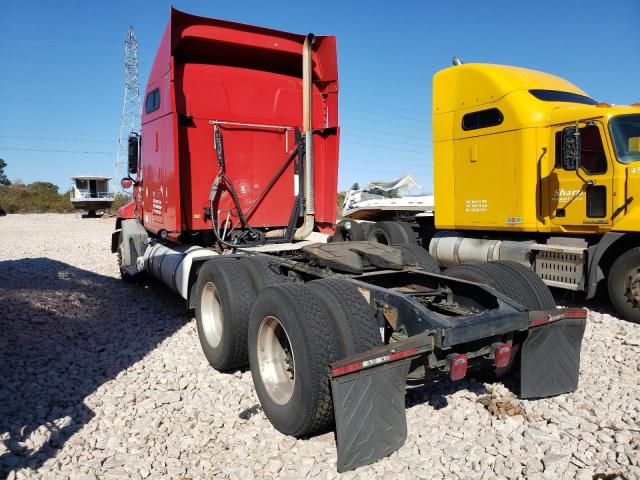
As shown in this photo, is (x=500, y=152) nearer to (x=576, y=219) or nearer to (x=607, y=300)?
(x=576, y=219)

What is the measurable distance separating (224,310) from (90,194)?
36632 millimetres

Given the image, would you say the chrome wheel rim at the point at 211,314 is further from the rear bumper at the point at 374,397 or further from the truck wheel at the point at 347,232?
the truck wheel at the point at 347,232

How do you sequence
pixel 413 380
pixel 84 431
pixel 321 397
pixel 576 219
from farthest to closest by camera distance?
pixel 576 219
pixel 84 431
pixel 413 380
pixel 321 397

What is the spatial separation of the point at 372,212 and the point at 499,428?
29.0ft

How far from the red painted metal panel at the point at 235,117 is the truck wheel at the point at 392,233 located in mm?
3116

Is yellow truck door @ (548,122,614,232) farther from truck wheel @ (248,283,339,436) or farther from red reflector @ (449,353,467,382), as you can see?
truck wheel @ (248,283,339,436)

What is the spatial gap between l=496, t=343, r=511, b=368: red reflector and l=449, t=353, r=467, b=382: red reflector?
12.0 inches

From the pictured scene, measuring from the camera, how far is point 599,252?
21.2ft

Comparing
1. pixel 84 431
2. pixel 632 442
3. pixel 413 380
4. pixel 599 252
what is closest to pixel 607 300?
pixel 599 252

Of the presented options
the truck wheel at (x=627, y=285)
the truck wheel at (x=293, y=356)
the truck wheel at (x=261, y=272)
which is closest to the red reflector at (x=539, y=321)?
the truck wheel at (x=293, y=356)

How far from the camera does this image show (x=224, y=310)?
178 inches

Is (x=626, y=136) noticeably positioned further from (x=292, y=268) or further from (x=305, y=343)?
(x=305, y=343)

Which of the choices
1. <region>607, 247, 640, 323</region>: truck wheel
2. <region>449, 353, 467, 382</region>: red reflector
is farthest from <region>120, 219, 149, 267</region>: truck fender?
<region>607, 247, 640, 323</region>: truck wheel

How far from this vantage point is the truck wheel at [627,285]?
6.08 meters
